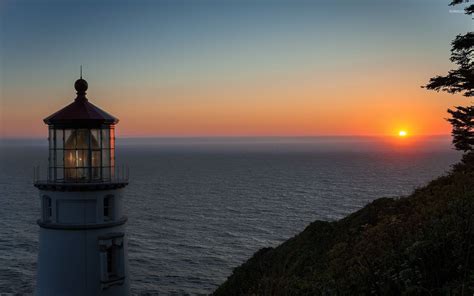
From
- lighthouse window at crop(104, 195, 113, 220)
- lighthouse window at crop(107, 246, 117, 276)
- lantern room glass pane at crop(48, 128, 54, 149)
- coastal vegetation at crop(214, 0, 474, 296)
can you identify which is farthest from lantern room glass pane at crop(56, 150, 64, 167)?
coastal vegetation at crop(214, 0, 474, 296)

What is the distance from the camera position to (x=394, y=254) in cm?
696

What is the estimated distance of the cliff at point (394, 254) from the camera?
18.6 ft

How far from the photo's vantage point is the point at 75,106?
1496 cm

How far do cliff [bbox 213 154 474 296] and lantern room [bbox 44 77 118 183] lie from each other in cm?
656

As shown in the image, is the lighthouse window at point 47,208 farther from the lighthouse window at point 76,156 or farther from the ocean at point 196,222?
the ocean at point 196,222

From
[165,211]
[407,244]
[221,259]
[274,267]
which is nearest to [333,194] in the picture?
[165,211]

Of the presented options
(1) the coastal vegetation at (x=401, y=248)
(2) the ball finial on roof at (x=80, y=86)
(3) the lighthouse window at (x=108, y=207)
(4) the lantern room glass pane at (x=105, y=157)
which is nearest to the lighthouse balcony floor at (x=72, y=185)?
(3) the lighthouse window at (x=108, y=207)

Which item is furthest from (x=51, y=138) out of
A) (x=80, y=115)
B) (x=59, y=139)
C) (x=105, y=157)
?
(x=105, y=157)

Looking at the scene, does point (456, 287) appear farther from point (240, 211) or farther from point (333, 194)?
point (333, 194)

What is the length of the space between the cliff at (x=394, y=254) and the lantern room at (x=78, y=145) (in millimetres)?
6565

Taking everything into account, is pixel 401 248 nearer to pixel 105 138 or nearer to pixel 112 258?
pixel 112 258

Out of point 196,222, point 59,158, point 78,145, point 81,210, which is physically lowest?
point 196,222

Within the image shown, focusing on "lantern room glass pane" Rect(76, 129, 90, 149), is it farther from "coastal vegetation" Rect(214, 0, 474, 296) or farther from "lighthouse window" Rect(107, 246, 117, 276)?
"coastal vegetation" Rect(214, 0, 474, 296)

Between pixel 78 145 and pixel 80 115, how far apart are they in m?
1.07
